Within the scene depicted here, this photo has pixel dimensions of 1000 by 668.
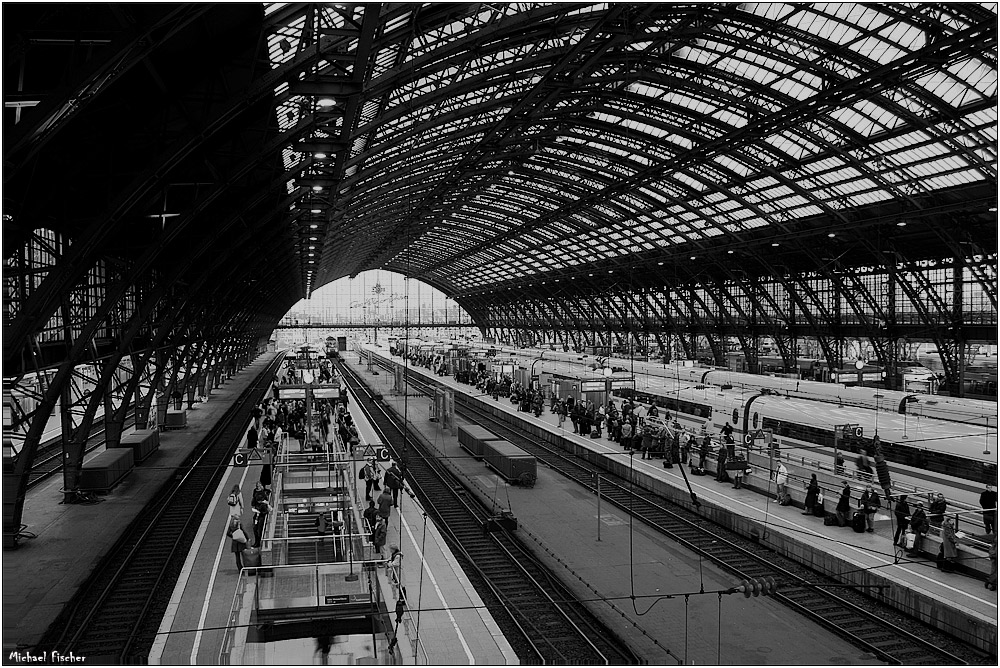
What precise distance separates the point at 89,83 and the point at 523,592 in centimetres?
1217

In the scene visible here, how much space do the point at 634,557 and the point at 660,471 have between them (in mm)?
A: 9040

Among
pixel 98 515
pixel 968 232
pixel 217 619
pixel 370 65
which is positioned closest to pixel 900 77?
pixel 968 232

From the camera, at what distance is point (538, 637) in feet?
44.3

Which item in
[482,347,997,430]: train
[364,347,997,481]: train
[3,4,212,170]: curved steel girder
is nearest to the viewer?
[3,4,212,170]: curved steel girder

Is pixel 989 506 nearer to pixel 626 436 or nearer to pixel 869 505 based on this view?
pixel 869 505

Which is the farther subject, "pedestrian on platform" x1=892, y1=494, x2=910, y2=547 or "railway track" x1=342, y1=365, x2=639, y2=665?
"pedestrian on platform" x1=892, y1=494, x2=910, y2=547

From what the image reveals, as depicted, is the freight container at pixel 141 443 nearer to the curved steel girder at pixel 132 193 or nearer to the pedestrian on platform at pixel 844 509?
→ the curved steel girder at pixel 132 193

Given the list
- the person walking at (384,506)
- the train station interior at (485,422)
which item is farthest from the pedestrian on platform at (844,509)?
the person walking at (384,506)

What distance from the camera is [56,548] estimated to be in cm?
1769

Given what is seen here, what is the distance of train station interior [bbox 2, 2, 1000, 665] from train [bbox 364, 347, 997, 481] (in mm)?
153

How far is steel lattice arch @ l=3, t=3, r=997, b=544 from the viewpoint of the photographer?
14.1m

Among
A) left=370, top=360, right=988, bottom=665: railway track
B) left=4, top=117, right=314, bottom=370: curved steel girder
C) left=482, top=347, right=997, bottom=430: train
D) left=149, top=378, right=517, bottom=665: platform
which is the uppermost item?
left=4, top=117, right=314, bottom=370: curved steel girder

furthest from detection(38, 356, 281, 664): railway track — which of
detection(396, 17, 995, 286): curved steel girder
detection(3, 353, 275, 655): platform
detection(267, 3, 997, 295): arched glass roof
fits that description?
detection(396, 17, 995, 286): curved steel girder

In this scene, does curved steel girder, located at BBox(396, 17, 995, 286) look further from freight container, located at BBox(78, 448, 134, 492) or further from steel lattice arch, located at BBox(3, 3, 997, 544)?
freight container, located at BBox(78, 448, 134, 492)
